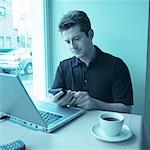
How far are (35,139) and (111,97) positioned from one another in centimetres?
79

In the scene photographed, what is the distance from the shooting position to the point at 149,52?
165 centimetres

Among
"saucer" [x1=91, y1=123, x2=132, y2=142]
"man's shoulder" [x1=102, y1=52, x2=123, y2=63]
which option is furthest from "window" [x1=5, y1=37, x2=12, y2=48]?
"saucer" [x1=91, y1=123, x2=132, y2=142]

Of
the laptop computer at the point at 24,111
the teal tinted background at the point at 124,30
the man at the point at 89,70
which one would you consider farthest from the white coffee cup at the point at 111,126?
the teal tinted background at the point at 124,30

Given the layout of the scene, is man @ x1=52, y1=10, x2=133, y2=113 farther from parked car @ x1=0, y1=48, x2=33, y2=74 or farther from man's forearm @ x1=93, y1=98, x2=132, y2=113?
parked car @ x1=0, y1=48, x2=33, y2=74

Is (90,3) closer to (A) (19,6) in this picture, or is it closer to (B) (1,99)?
(A) (19,6)

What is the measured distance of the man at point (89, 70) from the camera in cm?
134

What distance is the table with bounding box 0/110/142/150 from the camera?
0.68 meters

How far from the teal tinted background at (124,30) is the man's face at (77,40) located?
32cm

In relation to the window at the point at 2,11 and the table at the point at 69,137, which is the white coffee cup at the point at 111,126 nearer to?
the table at the point at 69,137

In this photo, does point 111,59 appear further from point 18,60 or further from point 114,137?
point 114,137

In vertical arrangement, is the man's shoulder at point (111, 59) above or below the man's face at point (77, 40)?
below

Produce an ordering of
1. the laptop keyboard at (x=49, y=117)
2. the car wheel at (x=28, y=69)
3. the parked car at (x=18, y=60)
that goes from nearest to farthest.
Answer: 1. the laptop keyboard at (x=49, y=117)
2. the parked car at (x=18, y=60)
3. the car wheel at (x=28, y=69)

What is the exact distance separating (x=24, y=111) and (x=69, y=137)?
19 cm

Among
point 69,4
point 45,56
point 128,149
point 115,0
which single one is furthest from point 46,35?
point 128,149
